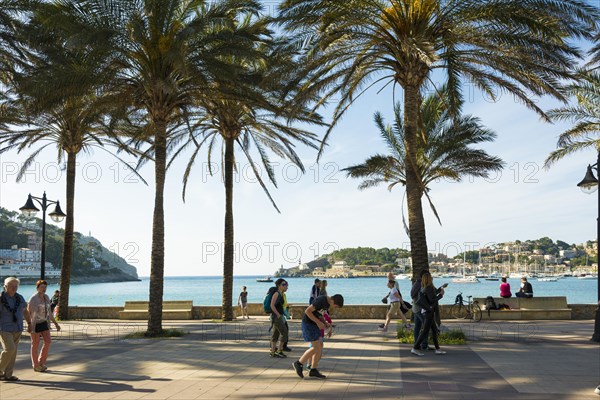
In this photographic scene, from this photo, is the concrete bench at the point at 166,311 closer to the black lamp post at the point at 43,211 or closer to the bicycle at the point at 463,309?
the black lamp post at the point at 43,211

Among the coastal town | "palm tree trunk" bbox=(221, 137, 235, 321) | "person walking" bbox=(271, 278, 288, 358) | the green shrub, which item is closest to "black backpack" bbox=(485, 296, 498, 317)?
the green shrub

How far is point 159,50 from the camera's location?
15766mm

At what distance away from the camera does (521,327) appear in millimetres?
17766

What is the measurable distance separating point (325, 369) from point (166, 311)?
47.6 feet

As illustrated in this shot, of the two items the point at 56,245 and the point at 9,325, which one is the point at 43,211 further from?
the point at 56,245

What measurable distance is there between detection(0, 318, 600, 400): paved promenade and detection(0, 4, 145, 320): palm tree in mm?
6508

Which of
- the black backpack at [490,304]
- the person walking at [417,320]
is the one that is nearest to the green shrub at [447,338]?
the person walking at [417,320]

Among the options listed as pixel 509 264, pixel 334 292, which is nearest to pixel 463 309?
pixel 334 292

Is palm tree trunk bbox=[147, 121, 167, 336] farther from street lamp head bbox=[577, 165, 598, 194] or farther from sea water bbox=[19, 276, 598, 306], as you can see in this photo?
sea water bbox=[19, 276, 598, 306]

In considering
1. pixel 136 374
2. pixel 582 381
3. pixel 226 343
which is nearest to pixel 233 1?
pixel 226 343

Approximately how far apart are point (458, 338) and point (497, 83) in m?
7.12

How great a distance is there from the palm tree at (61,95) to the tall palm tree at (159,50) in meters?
0.66

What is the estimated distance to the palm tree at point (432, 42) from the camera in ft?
45.1

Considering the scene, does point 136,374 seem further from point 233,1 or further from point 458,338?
point 233,1
